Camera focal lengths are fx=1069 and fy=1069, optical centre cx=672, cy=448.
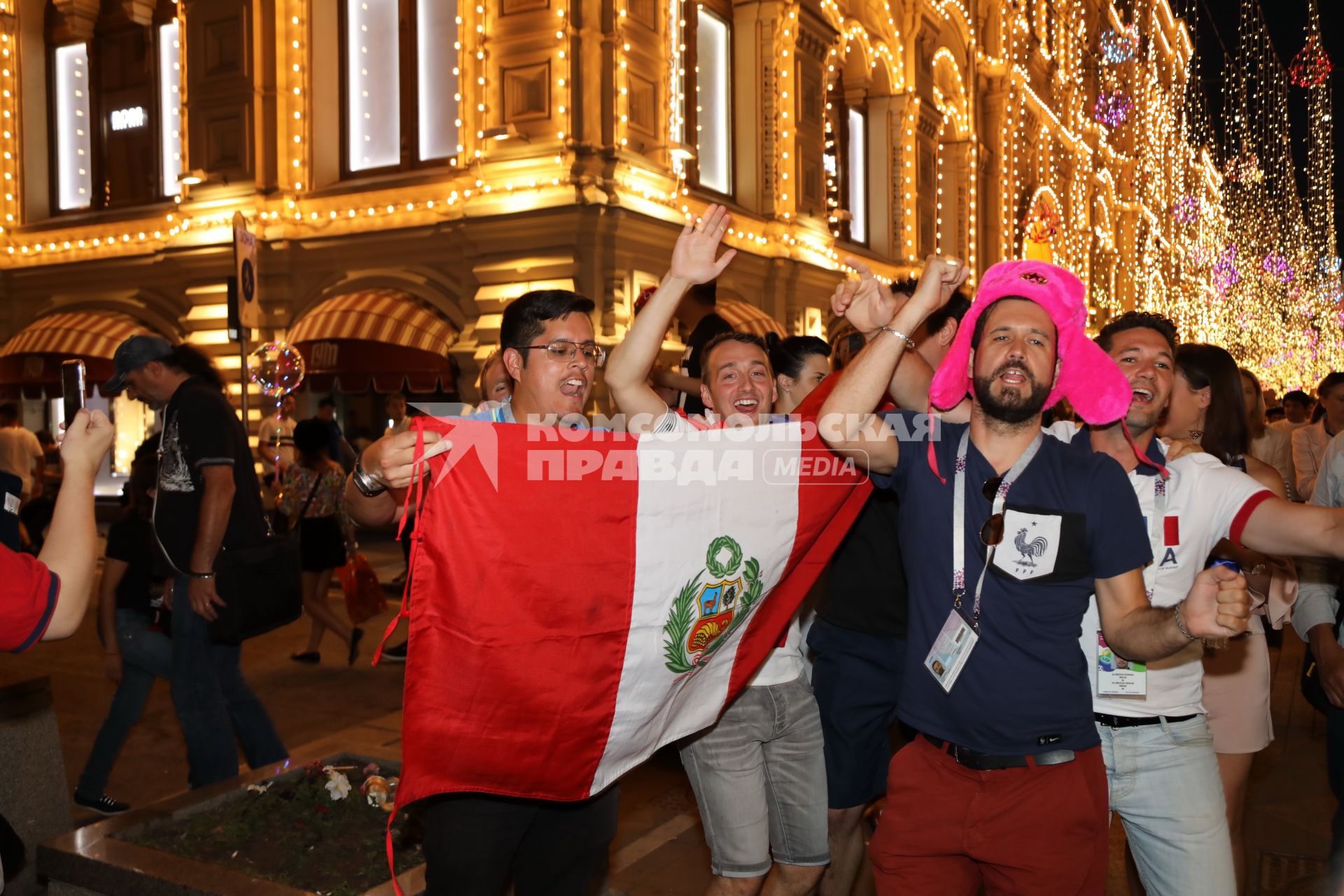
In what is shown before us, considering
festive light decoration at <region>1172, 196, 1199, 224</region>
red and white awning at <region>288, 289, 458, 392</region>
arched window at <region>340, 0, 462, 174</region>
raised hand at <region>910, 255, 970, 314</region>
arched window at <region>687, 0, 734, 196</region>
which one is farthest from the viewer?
festive light decoration at <region>1172, 196, 1199, 224</region>

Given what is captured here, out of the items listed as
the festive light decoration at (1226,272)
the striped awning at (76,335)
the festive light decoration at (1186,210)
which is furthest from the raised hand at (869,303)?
the festive light decoration at (1186,210)

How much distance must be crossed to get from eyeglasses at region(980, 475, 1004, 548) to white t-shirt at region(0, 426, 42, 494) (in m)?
11.8

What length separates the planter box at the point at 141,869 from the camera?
3.46m

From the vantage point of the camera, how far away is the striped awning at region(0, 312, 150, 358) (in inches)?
675

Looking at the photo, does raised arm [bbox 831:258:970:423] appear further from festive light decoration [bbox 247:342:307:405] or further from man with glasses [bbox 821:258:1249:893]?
festive light decoration [bbox 247:342:307:405]

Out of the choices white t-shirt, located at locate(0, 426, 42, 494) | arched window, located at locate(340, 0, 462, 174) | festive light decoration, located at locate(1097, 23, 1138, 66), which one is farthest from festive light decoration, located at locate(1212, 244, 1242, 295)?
white t-shirt, located at locate(0, 426, 42, 494)

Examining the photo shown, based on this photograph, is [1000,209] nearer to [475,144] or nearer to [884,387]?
[475,144]

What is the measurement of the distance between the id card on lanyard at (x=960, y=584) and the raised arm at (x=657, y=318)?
1.05m

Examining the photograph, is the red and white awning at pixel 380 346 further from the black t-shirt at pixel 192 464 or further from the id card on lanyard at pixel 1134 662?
the id card on lanyard at pixel 1134 662

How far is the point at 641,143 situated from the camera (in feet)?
46.1

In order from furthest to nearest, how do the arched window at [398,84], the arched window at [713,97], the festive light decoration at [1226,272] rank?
the festive light decoration at [1226,272], the arched window at [713,97], the arched window at [398,84]

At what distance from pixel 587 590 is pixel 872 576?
148 centimetres

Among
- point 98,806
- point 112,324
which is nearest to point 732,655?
point 98,806

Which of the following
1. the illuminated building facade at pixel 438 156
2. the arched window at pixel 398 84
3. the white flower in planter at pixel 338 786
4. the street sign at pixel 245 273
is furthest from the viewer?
the arched window at pixel 398 84
